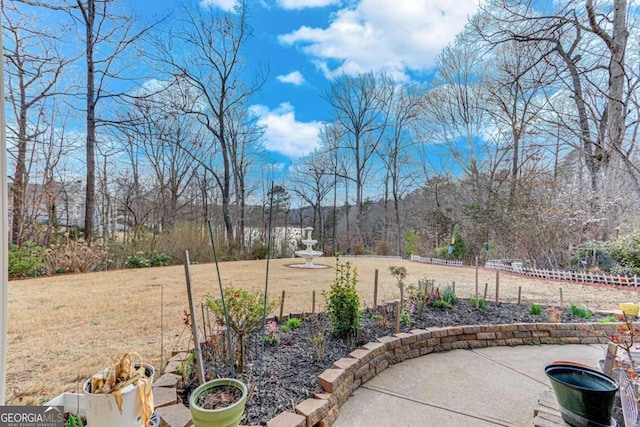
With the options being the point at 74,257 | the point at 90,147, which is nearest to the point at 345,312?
the point at 74,257

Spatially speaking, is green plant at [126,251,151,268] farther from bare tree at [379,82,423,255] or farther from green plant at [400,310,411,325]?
bare tree at [379,82,423,255]

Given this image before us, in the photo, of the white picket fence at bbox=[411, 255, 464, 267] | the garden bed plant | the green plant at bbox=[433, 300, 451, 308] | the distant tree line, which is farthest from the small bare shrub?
the white picket fence at bbox=[411, 255, 464, 267]

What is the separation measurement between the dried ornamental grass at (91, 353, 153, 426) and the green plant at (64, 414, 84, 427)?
19 centimetres

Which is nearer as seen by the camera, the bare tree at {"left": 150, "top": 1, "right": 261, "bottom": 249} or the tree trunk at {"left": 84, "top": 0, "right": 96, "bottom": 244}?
the tree trunk at {"left": 84, "top": 0, "right": 96, "bottom": 244}

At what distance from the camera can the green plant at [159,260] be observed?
6953 millimetres

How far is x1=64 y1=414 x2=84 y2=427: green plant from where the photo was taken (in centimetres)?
116

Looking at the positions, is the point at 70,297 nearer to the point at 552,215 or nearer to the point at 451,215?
the point at 552,215

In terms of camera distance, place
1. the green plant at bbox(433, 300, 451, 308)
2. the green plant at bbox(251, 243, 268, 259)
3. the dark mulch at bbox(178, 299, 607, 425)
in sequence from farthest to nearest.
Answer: the green plant at bbox(251, 243, 268, 259) < the green plant at bbox(433, 300, 451, 308) < the dark mulch at bbox(178, 299, 607, 425)

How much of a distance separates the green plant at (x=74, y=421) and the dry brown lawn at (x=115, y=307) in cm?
66

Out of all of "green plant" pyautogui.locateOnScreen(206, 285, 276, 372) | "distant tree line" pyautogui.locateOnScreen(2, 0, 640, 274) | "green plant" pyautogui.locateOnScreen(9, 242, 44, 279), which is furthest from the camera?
"distant tree line" pyautogui.locateOnScreen(2, 0, 640, 274)

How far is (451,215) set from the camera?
1173 centimetres

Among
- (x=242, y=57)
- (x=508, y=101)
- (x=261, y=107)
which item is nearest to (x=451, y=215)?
(x=508, y=101)

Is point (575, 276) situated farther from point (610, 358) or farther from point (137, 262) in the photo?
point (137, 262)

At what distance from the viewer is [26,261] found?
17.0ft
